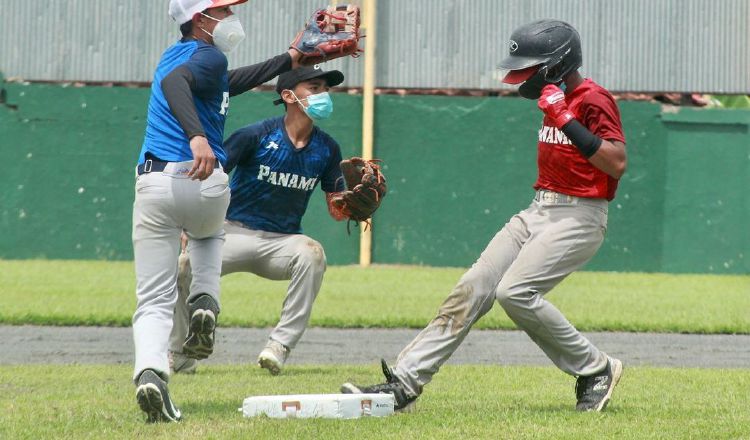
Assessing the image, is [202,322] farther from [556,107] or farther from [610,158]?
[610,158]

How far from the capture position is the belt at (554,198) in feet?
20.4

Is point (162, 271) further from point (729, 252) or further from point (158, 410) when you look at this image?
point (729, 252)

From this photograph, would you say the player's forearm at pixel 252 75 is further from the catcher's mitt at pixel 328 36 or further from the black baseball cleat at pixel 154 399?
the black baseball cleat at pixel 154 399

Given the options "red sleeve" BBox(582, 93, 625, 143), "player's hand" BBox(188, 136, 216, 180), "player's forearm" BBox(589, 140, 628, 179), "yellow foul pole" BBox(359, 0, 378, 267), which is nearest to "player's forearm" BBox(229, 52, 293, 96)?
"player's hand" BBox(188, 136, 216, 180)

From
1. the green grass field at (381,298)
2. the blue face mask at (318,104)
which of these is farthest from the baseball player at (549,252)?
the green grass field at (381,298)

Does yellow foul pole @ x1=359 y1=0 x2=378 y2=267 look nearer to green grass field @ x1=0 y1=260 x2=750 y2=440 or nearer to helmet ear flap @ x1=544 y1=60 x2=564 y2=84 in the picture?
green grass field @ x1=0 y1=260 x2=750 y2=440

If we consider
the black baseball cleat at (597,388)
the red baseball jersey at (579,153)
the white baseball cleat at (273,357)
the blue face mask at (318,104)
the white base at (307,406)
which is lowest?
the white baseball cleat at (273,357)

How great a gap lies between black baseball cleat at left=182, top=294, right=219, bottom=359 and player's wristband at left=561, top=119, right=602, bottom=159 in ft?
6.11

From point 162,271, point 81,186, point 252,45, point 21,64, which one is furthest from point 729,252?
point 162,271

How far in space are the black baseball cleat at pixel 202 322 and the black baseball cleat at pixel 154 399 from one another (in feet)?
1.86

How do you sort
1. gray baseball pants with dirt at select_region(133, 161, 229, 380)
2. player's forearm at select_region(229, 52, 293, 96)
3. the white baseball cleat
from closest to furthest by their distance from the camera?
gray baseball pants with dirt at select_region(133, 161, 229, 380)
player's forearm at select_region(229, 52, 293, 96)
the white baseball cleat

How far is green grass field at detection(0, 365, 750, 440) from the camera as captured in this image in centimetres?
532

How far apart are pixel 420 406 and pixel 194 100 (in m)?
1.89

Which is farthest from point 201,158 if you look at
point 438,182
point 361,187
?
point 438,182
